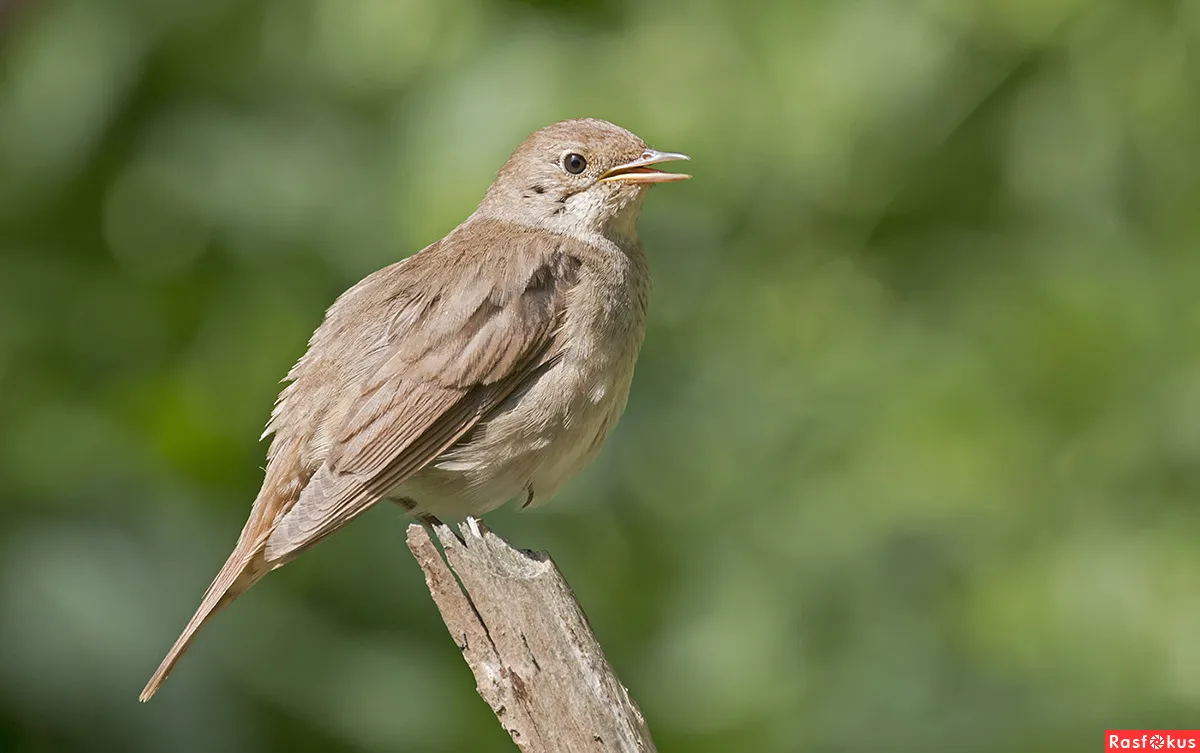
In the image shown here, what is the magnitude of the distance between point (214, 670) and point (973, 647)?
283cm

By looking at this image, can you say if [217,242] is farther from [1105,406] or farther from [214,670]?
[1105,406]

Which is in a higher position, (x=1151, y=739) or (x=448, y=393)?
(x=448, y=393)

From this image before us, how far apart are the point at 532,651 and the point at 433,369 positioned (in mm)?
1095

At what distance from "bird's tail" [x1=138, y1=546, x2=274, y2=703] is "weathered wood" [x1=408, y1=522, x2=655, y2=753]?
788mm

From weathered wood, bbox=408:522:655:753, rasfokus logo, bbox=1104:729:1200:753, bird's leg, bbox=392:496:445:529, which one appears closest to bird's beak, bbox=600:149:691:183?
bird's leg, bbox=392:496:445:529

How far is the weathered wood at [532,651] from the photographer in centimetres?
347

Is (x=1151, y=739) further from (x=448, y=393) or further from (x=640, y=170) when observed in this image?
(x=448, y=393)

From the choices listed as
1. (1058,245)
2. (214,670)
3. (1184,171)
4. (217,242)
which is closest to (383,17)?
(217,242)

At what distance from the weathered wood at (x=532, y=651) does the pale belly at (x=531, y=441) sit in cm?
73

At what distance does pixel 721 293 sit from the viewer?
6.61 meters

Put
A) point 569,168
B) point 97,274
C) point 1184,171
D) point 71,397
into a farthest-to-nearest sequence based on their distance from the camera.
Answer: point 1184,171 → point 97,274 → point 71,397 → point 569,168

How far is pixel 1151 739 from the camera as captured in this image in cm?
549

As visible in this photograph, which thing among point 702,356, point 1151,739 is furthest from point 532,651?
point 702,356

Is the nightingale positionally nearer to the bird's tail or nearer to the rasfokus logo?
the bird's tail
